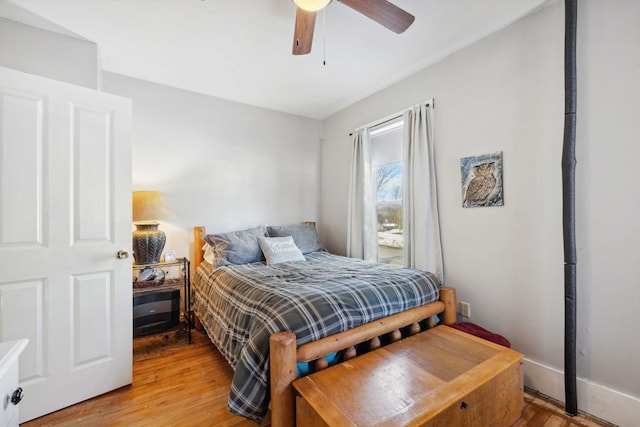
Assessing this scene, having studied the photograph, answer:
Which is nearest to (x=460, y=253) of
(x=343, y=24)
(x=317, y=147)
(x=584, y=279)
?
(x=584, y=279)

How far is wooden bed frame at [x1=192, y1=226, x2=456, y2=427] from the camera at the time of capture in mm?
1234

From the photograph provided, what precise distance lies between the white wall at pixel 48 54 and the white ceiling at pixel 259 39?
0.11 metres

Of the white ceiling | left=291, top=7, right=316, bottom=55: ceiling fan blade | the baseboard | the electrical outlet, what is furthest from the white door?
the baseboard

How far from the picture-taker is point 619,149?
5.04 feet

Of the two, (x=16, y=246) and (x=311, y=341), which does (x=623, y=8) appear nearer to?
(x=311, y=341)

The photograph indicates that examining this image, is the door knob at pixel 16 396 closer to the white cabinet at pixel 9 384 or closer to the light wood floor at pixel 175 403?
the white cabinet at pixel 9 384

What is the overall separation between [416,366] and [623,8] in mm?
2283

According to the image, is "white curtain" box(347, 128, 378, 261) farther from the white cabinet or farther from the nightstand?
the white cabinet

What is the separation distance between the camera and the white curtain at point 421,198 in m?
2.43

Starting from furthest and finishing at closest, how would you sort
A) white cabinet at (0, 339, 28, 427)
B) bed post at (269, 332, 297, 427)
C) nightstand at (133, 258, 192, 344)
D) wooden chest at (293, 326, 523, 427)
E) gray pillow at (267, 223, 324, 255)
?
gray pillow at (267, 223, 324, 255)
nightstand at (133, 258, 192, 344)
bed post at (269, 332, 297, 427)
wooden chest at (293, 326, 523, 427)
white cabinet at (0, 339, 28, 427)

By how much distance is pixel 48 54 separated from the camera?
200 centimetres

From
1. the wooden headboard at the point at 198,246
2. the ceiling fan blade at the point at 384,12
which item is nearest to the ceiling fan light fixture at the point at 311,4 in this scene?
the ceiling fan blade at the point at 384,12

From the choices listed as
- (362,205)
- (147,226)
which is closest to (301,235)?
(362,205)

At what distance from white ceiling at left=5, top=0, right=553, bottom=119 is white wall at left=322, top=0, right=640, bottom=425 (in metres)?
0.28
